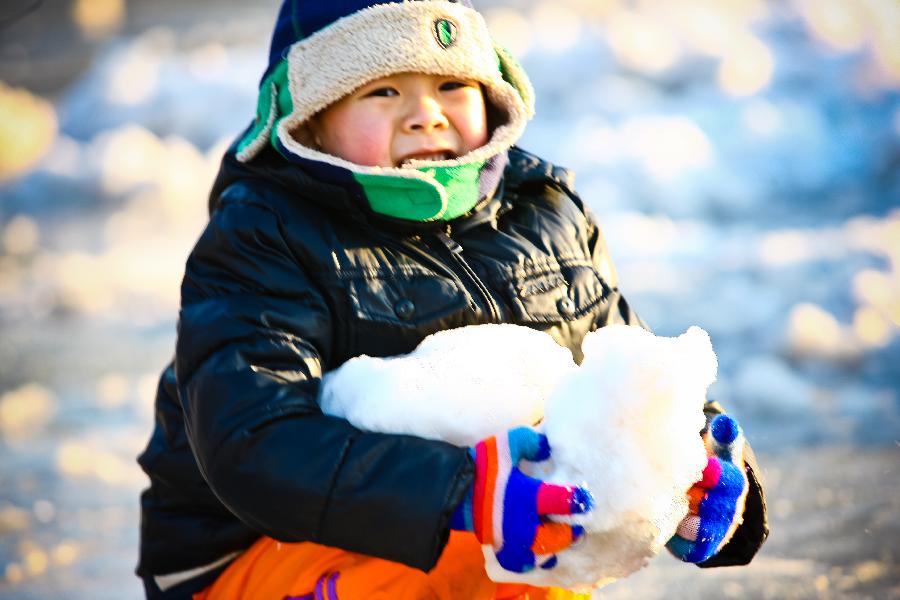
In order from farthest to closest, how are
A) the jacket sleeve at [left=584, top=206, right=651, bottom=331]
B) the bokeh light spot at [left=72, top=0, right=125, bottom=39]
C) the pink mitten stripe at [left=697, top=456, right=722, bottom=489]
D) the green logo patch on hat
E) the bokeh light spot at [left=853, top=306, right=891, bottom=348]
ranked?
the bokeh light spot at [left=72, top=0, right=125, bottom=39]
the bokeh light spot at [left=853, top=306, right=891, bottom=348]
the jacket sleeve at [left=584, top=206, right=651, bottom=331]
the green logo patch on hat
the pink mitten stripe at [left=697, top=456, right=722, bottom=489]

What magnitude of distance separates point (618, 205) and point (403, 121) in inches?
62.9

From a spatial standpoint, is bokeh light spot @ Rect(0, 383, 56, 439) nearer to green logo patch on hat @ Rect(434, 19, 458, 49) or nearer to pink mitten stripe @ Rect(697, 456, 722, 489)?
green logo patch on hat @ Rect(434, 19, 458, 49)

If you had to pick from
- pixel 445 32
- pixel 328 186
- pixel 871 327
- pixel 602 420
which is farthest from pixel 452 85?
pixel 871 327

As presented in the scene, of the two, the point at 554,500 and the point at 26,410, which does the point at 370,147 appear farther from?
the point at 26,410

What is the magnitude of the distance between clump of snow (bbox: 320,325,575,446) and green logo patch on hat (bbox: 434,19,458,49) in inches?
14.4

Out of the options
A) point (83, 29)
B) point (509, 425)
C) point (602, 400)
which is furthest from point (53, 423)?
point (602, 400)

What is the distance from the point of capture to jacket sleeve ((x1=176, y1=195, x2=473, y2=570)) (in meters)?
1.08

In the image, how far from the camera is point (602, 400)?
1.05 meters

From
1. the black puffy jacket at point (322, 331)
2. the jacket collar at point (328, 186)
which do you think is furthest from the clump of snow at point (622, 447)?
the jacket collar at point (328, 186)

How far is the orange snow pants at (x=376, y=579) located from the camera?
123 cm

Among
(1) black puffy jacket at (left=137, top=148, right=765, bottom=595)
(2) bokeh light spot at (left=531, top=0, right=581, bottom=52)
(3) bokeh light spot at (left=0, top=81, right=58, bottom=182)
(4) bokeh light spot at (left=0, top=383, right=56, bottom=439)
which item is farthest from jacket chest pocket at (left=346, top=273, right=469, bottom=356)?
(2) bokeh light spot at (left=531, top=0, right=581, bottom=52)

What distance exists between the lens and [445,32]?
142 cm

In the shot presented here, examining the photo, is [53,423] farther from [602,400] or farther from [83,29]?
[602,400]

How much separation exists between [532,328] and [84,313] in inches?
64.3
